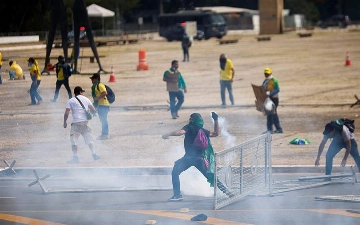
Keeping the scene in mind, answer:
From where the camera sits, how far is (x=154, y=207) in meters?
13.8

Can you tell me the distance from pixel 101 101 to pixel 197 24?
64227 millimetres

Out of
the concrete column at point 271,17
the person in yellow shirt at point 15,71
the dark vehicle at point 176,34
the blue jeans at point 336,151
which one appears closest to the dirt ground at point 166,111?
the person in yellow shirt at point 15,71

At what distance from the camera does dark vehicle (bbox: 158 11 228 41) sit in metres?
81.6

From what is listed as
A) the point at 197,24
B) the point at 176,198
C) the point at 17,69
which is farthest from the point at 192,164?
the point at 197,24

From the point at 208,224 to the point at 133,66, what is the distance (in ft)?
114

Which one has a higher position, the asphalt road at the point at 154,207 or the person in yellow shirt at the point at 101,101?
the person in yellow shirt at the point at 101,101

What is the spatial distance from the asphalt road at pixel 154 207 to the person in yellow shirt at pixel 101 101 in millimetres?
4511

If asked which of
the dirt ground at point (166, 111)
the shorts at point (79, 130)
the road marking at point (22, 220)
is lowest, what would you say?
the dirt ground at point (166, 111)

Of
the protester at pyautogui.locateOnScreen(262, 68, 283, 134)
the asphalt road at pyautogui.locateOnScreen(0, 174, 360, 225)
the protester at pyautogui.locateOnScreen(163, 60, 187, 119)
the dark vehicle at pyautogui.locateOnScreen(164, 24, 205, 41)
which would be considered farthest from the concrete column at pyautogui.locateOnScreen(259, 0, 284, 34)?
the asphalt road at pyautogui.locateOnScreen(0, 174, 360, 225)

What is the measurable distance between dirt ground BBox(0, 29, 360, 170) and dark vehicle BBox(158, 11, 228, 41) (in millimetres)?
31053

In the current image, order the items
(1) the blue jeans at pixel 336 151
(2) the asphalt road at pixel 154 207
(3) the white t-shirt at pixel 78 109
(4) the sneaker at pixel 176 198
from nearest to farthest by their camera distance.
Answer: (2) the asphalt road at pixel 154 207
(4) the sneaker at pixel 176 198
(1) the blue jeans at pixel 336 151
(3) the white t-shirt at pixel 78 109

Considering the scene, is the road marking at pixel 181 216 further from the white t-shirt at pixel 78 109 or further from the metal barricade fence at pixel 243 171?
the white t-shirt at pixel 78 109

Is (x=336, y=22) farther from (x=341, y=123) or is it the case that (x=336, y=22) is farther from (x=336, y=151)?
(x=341, y=123)

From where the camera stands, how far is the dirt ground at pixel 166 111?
63.9 feet
